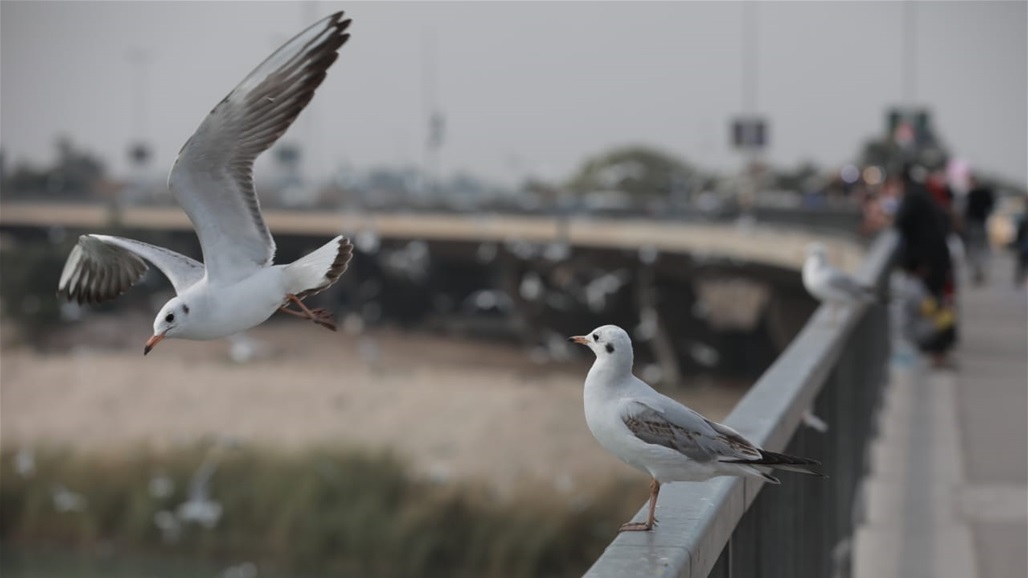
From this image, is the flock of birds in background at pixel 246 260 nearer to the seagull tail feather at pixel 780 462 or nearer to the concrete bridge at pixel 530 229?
the seagull tail feather at pixel 780 462

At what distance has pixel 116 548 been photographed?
4481 cm

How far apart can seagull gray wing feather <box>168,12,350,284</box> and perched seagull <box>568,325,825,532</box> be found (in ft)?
2.05

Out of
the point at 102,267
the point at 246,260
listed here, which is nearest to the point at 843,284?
the point at 102,267

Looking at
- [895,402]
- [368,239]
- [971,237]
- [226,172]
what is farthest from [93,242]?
[971,237]

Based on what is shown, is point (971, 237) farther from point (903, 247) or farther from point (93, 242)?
point (93, 242)

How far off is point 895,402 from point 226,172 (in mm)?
13833

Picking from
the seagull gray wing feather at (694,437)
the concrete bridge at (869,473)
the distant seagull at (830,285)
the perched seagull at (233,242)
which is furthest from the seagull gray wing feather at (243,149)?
the distant seagull at (830,285)

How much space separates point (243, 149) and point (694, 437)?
3.98 feet

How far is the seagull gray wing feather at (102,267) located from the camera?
7.54 feet

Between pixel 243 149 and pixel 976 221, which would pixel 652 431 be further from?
pixel 976 221

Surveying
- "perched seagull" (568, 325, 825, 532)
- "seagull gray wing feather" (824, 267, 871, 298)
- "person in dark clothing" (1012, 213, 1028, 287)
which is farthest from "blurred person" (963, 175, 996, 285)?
"perched seagull" (568, 325, 825, 532)

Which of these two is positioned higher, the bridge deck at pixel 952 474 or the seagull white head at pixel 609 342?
the seagull white head at pixel 609 342

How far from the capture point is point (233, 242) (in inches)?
84.5

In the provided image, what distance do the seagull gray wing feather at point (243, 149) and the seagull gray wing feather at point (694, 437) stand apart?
101 centimetres
